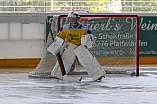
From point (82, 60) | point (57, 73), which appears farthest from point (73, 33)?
point (57, 73)

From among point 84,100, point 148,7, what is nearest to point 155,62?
point 148,7

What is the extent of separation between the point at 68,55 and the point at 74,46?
0.22m

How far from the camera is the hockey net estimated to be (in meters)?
10.5

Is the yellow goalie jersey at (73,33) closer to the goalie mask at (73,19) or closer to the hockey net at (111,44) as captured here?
the goalie mask at (73,19)

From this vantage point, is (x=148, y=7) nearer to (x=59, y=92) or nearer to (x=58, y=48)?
(x=58, y=48)

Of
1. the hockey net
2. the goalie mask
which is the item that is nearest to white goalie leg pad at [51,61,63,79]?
the hockey net

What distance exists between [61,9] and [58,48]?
8.71 metres

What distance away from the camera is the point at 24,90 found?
721 cm

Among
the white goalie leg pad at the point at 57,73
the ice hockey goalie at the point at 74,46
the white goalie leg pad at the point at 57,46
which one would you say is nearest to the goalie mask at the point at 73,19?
the ice hockey goalie at the point at 74,46

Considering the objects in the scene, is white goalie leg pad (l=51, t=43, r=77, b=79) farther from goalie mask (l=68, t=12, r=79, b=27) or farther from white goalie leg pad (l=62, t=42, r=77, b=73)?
goalie mask (l=68, t=12, r=79, b=27)

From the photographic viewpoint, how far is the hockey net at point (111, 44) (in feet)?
34.5

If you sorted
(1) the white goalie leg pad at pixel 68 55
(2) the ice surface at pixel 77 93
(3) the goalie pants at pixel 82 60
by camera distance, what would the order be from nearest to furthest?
(2) the ice surface at pixel 77 93 → (3) the goalie pants at pixel 82 60 → (1) the white goalie leg pad at pixel 68 55

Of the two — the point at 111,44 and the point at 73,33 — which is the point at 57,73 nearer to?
the point at 73,33

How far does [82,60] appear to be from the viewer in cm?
924
